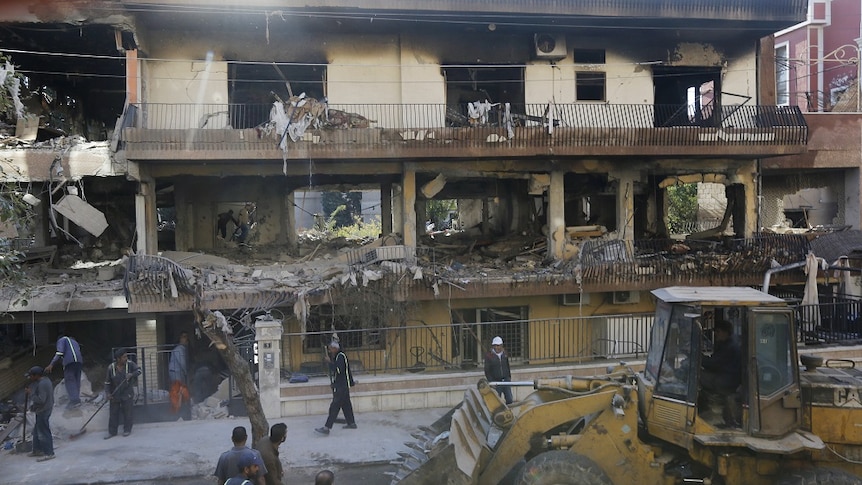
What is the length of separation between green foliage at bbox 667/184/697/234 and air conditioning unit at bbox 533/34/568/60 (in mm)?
12107

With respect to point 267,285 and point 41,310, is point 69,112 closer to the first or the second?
point 41,310

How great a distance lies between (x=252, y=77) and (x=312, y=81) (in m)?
1.91

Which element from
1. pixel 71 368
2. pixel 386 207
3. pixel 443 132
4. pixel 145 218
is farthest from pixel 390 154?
pixel 71 368

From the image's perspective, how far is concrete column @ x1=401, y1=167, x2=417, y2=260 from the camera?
1755 centimetres

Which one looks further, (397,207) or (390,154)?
(397,207)

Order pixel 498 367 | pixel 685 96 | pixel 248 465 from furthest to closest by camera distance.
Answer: pixel 685 96 → pixel 498 367 → pixel 248 465

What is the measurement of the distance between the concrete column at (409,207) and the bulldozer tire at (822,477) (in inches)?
471

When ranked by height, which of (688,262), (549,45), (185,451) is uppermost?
(549,45)

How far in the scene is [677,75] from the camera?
63.0ft

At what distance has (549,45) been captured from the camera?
18.1 metres

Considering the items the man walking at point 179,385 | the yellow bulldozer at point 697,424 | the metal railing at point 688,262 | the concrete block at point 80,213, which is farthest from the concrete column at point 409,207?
the yellow bulldozer at point 697,424

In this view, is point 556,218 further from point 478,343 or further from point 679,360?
point 679,360

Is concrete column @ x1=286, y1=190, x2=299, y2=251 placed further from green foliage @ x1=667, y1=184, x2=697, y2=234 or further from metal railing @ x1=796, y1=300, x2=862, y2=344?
green foliage @ x1=667, y1=184, x2=697, y2=234

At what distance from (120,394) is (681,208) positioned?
23.8 meters
